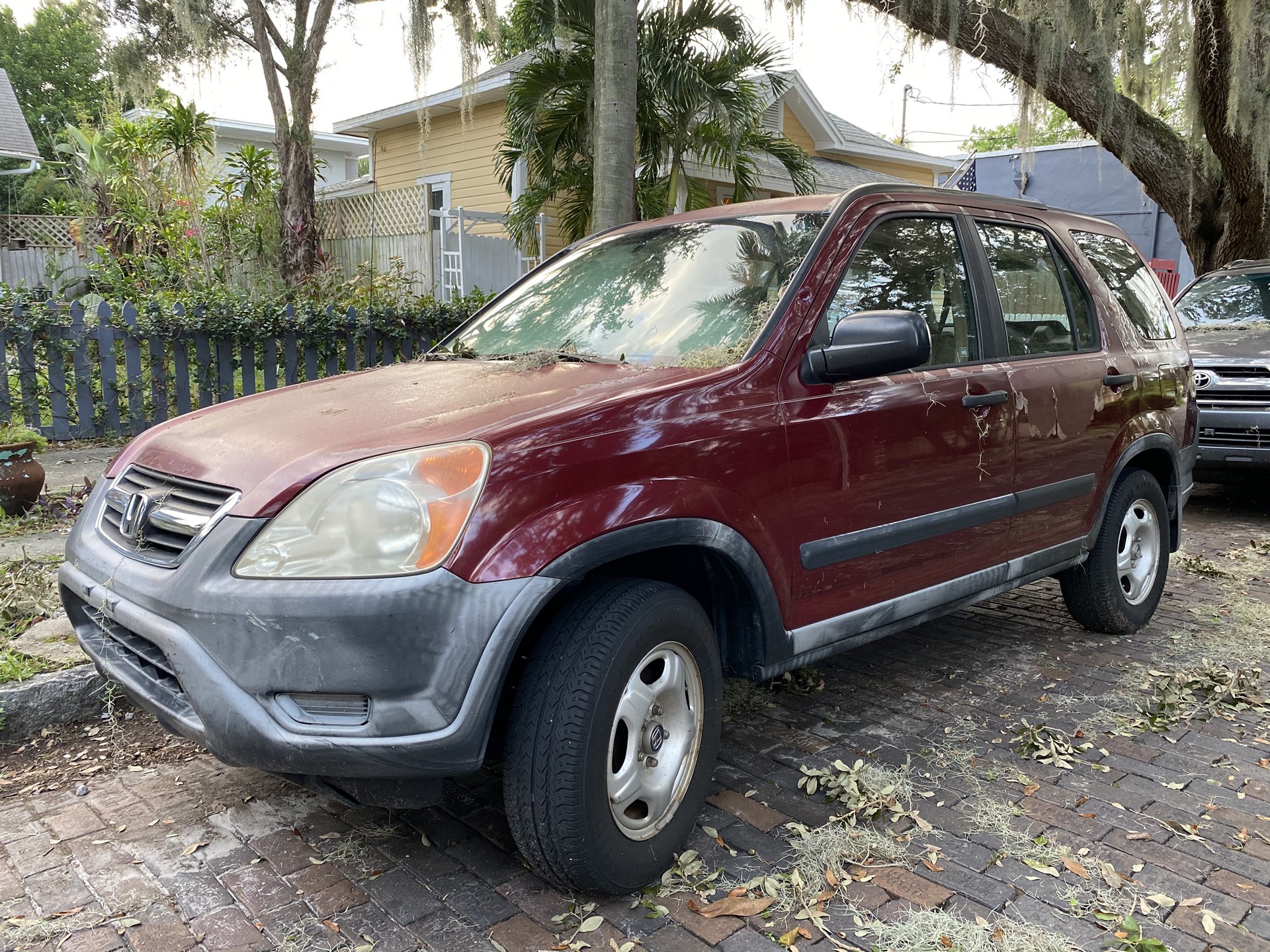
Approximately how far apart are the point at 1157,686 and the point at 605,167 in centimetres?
456

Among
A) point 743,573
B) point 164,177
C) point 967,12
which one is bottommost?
point 743,573

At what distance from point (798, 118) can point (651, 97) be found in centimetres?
982

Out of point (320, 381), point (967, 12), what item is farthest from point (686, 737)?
point (967, 12)

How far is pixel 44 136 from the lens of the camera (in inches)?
1545

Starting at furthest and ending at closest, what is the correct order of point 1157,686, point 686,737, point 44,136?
point 44,136
point 1157,686
point 686,737

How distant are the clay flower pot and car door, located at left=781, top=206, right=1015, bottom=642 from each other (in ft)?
15.6

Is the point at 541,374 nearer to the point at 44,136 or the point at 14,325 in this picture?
the point at 14,325

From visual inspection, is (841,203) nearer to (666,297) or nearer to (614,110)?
(666,297)

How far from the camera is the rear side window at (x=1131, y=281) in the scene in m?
4.44

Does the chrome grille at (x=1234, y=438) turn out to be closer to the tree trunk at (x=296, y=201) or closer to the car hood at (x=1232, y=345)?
the car hood at (x=1232, y=345)

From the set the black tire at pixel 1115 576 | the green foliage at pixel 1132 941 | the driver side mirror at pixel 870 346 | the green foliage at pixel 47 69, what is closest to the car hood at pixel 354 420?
the driver side mirror at pixel 870 346

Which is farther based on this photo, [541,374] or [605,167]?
[605,167]

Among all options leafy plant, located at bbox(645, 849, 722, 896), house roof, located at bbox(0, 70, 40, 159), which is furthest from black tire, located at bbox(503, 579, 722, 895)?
house roof, located at bbox(0, 70, 40, 159)

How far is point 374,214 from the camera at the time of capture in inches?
588
